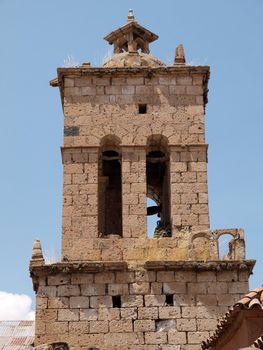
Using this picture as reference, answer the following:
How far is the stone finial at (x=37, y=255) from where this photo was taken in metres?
16.8

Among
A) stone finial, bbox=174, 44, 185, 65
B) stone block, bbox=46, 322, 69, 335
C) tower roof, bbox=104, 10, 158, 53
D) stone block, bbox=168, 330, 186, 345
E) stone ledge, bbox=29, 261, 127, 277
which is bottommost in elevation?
stone block, bbox=168, 330, 186, 345

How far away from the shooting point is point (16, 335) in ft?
70.0

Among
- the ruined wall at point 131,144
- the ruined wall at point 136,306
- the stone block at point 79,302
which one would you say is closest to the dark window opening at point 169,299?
the ruined wall at point 136,306

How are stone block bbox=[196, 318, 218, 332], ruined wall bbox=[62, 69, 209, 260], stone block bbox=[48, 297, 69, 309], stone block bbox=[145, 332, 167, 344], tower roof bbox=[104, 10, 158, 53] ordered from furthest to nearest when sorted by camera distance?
tower roof bbox=[104, 10, 158, 53], ruined wall bbox=[62, 69, 209, 260], stone block bbox=[48, 297, 69, 309], stone block bbox=[196, 318, 218, 332], stone block bbox=[145, 332, 167, 344]

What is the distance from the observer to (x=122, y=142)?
18203 millimetres

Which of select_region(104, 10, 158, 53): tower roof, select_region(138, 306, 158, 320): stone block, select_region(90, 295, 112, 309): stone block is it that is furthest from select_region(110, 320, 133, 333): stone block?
select_region(104, 10, 158, 53): tower roof

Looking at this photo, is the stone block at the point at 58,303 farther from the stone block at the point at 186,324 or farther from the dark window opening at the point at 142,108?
the dark window opening at the point at 142,108

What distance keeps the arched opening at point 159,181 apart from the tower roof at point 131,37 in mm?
2503

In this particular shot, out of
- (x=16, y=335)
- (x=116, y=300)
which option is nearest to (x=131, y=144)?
(x=116, y=300)

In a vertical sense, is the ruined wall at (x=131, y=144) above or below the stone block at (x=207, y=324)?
above

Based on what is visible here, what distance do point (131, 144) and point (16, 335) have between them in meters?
5.92

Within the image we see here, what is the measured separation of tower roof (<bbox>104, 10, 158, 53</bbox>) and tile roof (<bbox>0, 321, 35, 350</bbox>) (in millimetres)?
6680

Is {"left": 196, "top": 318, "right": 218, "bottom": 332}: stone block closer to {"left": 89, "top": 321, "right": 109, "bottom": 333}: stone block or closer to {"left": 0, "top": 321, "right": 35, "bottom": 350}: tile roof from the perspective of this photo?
{"left": 89, "top": 321, "right": 109, "bottom": 333}: stone block

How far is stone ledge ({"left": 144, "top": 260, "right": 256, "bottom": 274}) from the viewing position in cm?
1672
